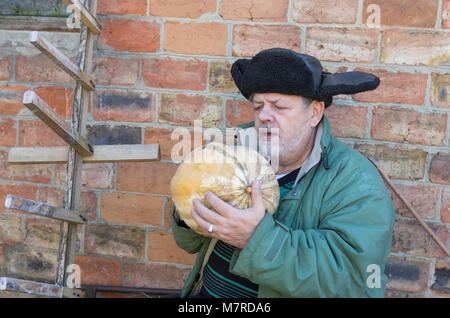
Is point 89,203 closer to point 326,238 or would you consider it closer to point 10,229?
point 10,229

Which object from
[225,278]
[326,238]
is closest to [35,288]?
[225,278]

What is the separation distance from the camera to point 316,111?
5.85 ft

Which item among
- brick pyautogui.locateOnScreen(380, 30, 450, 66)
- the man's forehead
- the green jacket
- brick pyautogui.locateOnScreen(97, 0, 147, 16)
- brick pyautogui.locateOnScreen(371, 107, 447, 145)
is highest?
brick pyautogui.locateOnScreen(97, 0, 147, 16)

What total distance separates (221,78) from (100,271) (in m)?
1.29

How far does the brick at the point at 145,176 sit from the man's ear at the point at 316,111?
810 millimetres

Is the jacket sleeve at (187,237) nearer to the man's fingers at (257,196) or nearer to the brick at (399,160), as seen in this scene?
the man's fingers at (257,196)

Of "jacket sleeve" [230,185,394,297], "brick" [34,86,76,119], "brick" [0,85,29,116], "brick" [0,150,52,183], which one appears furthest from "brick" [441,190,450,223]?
"brick" [0,85,29,116]

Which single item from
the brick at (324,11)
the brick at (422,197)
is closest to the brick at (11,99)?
the brick at (324,11)

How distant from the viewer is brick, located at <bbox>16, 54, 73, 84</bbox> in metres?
2.24

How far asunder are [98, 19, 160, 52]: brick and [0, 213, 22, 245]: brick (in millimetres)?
1150

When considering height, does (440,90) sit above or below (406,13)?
below

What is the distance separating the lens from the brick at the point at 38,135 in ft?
7.45

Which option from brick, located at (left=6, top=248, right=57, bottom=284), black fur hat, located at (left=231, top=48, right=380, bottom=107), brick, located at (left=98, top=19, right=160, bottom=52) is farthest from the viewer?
brick, located at (left=6, top=248, right=57, bottom=284)

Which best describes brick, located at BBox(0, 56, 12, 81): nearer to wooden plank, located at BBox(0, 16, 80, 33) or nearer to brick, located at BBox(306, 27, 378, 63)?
wooden plank, located at BBox(0, 16, 80, 33)
